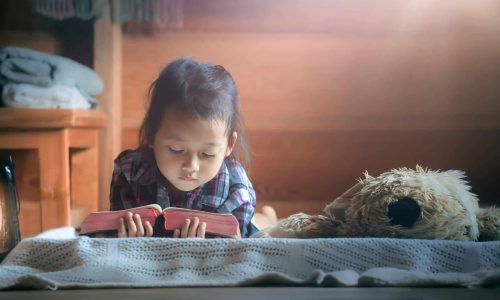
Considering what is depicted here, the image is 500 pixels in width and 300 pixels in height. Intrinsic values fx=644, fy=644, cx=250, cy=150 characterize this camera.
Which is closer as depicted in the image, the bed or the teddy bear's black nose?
the bed

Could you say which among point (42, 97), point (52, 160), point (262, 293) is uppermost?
point (42, 97)

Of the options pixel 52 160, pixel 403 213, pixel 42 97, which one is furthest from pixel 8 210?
pixel 403 213

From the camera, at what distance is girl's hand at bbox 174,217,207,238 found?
86 centimetres

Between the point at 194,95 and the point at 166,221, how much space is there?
181 millimetres

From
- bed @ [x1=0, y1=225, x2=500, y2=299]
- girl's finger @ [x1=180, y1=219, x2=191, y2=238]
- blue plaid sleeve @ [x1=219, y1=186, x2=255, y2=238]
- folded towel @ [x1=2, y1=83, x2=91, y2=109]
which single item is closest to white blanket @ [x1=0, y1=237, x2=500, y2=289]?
bed @ [x1=0, y1=225, x2=500, y2=299]

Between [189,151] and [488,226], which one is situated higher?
[189,151]

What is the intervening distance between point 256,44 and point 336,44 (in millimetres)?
156

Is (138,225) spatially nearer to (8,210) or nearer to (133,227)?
(133,227)

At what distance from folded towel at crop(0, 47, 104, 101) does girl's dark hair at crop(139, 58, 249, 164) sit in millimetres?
190

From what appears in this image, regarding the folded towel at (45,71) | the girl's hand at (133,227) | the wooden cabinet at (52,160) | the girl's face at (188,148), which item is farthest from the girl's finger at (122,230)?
the folded towel at (45,71)

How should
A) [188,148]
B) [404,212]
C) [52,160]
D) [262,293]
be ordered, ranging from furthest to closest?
[52,160]
[188,148]
[404,212]
[262,293]

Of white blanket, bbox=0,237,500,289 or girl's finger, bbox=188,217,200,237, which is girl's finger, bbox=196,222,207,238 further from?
white blanket, bbox=0,237,500,289

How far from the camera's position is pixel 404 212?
2.66 ft

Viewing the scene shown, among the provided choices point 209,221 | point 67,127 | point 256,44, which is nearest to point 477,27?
point 256,44
